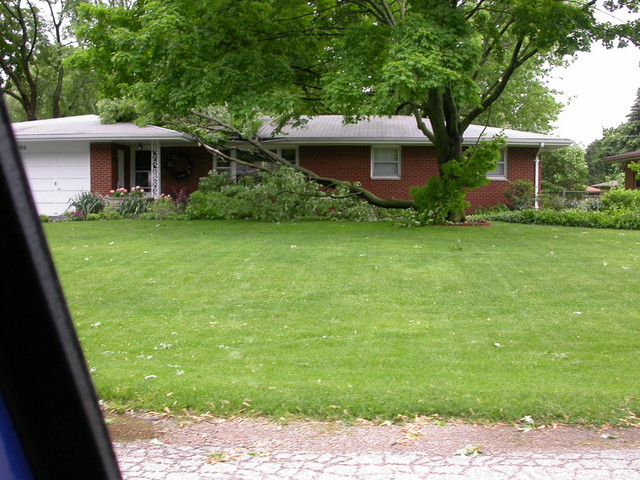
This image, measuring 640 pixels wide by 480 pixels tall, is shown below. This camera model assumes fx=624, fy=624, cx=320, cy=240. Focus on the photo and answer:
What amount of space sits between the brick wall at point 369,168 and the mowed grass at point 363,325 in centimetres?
1017

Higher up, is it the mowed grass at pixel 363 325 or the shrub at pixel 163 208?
the shrub at pixel 163 208

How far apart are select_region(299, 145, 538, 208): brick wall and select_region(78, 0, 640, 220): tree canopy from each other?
225 inches

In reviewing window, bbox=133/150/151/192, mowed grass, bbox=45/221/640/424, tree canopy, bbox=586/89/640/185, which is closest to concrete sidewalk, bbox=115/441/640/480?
mowed grass, bbox=45/221/640/424

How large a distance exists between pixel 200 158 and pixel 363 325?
18257mm

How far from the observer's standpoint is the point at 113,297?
9.41m

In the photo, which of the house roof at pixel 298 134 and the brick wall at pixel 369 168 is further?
the brick wall at pixel 369 168

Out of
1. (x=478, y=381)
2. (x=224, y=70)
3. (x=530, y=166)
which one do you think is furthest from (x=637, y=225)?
(x=478, y=381)

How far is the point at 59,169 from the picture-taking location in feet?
78.6

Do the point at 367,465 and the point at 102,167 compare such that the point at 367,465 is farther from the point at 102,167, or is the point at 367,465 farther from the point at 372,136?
the point at 102,167

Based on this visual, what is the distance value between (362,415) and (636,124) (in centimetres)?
5680

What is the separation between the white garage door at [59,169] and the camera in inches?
938

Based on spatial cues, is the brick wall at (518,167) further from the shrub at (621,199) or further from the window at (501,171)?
the shrub at (621,199)

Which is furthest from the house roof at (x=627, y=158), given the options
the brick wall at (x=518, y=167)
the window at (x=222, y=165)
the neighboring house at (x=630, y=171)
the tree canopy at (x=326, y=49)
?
the window at (x=222, y=165)

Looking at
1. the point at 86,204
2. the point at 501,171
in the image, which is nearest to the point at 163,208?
the point at 86,204
